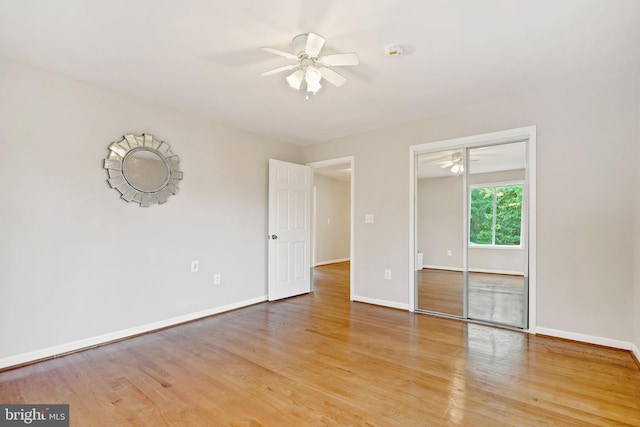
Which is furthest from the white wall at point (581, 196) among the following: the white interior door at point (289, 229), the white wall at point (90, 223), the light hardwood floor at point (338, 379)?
the white wall at point (90, 223)

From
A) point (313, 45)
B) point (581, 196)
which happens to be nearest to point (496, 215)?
point (581, 196)

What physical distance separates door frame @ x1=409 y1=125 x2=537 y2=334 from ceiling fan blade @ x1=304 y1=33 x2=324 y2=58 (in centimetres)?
213

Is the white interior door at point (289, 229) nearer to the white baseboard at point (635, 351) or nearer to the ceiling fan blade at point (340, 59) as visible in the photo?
the ceiling fan blade at point (340, 59)

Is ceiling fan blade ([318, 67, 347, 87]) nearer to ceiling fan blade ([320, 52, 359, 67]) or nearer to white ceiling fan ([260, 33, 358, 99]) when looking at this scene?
white ceiling fan ([260, 33, 358, 99])

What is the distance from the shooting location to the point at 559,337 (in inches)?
116

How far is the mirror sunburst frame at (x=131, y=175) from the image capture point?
293 cm

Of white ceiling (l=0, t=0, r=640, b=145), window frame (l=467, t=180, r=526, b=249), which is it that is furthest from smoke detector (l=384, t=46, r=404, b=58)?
window frame (l=467, t=180, r=526, b=249)

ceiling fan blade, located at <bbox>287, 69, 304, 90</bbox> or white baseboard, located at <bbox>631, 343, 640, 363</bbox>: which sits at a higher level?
ceiling fan blade, located at <bbox>287, 69, 304, 90</bbox>

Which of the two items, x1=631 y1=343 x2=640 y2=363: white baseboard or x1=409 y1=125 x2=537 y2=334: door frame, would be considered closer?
x1=631 y1=343 x2=640 y2=363: white baseboard

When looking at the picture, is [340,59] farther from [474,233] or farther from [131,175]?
[474,233]

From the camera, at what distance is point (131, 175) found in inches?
120

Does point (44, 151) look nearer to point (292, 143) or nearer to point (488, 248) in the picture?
point (292, 143)

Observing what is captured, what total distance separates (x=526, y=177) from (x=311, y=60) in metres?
2.53

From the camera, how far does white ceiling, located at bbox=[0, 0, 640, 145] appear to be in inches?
73.1
